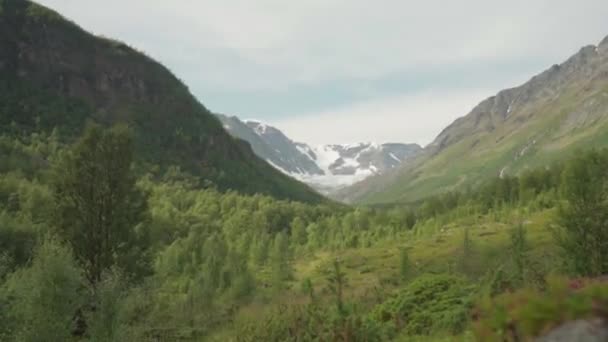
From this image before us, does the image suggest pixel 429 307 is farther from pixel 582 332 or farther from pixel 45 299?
pixel 582 332

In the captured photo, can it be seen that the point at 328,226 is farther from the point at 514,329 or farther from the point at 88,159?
the point at 514,329

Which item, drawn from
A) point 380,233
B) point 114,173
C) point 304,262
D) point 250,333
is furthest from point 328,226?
point 250,333

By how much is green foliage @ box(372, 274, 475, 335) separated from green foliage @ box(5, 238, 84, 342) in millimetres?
16990

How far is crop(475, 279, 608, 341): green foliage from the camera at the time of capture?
26.6 ft

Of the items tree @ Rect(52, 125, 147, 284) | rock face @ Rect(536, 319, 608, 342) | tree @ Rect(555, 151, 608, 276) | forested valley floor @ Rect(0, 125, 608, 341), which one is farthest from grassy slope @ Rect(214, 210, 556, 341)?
rock face @ Rect(536, 319, 608, 342)

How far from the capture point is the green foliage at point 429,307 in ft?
82.9

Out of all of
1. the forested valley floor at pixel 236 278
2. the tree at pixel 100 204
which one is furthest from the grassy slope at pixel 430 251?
the tree at pixel 100 204

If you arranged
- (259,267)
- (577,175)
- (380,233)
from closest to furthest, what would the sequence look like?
(577,175) < (259,267) < (380,233)

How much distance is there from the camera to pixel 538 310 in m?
8.31

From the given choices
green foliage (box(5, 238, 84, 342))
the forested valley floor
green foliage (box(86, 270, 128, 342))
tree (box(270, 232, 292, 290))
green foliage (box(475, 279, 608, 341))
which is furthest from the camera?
tree (box(270, 232, 292, 290))

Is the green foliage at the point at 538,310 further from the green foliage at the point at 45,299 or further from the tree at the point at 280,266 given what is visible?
the tree at the point at 280,266

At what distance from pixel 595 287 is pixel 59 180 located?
50.3 m

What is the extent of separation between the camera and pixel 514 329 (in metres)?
8.63

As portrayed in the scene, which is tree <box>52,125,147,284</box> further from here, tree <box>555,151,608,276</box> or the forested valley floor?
tree <box>555,151,608,276</box>
